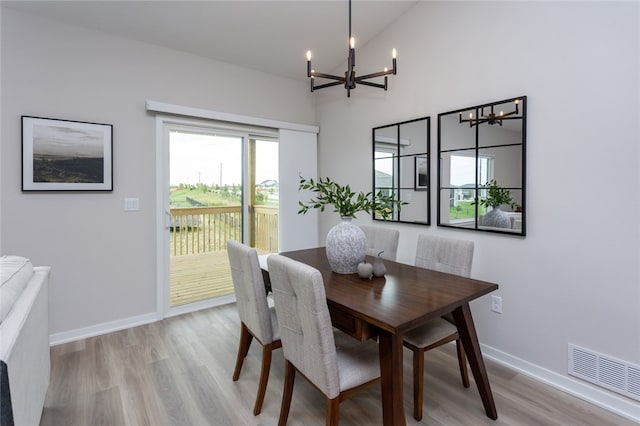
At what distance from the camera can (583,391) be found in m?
2.03

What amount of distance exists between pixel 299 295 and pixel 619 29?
2.36 metres

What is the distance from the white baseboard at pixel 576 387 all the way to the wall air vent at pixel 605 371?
0.04m

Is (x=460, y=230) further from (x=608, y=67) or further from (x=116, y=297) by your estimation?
(x=116, y=297)

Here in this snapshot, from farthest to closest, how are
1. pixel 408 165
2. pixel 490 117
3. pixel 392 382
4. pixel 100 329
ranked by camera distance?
pixel 408 165 < pixel 100 329 < pixel 490 117 < pixel 392 382

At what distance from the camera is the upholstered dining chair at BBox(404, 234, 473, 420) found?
1.83 m

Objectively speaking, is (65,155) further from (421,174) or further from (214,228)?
(421,174)

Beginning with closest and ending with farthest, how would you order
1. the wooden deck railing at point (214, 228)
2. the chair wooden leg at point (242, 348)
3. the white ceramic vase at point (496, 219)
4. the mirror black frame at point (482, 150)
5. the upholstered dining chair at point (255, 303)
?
the upholstered dining chair at point (255, 303) → the chair wooden leg at point (242, 348) → the mirror black frame at point (482, 150) → the white ceramic vase at point (496, 219) → the wooden deck railing at point (214, 228)

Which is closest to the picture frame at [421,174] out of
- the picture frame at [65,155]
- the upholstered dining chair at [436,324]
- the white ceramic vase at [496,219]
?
the white ceramic vase at [496,219]

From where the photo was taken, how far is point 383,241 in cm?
270

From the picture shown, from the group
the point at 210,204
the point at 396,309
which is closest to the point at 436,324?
the point at 396,309

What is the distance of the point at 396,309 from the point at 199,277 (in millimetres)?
3029

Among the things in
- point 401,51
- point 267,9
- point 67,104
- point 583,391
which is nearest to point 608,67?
point 401,51

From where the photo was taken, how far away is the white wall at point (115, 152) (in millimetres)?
2516

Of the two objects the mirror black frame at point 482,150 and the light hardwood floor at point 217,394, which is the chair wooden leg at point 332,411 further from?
the mirror black frame at point 482,150
